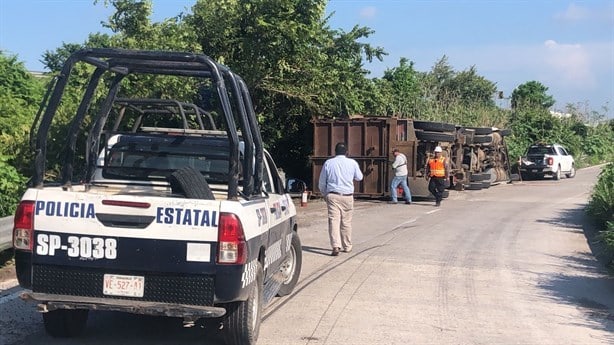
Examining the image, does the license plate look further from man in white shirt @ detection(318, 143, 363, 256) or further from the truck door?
man in white shirt @ detection(318, 143, 363, 256)

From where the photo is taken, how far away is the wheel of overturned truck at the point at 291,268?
852 centimetres

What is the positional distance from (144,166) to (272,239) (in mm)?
1631

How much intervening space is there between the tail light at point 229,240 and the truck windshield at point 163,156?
186cm

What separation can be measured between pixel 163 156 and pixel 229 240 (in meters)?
2.33

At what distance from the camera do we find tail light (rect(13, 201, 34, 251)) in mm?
5508

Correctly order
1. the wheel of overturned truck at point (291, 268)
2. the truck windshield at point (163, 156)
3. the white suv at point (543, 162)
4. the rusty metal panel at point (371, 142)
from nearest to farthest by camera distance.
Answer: the truck windshield at point (163, 156) < the wheel of overturned truck at point (291, 268) < the rusty metal panel at point (371, 142) < the white suv at point (543, 162)

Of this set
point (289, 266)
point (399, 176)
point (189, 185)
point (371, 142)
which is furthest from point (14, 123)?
point (371, 142)

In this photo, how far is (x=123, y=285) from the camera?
5.47 meters

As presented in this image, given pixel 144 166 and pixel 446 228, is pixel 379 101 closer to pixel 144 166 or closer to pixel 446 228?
pixel 446 228

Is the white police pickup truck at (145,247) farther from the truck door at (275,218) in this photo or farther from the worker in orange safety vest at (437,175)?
the worker in orange safety vest at (437,175)

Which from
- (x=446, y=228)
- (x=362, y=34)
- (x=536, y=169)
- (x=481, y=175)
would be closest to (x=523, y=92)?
(x=536, y=169)

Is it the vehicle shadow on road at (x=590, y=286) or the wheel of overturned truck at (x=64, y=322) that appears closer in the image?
the wheel of overturned truck at (x=64, y=322)

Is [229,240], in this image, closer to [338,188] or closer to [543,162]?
[338,188]

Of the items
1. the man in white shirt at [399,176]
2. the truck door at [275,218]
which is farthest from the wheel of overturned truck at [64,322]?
the man in white shirt at [399,176]
